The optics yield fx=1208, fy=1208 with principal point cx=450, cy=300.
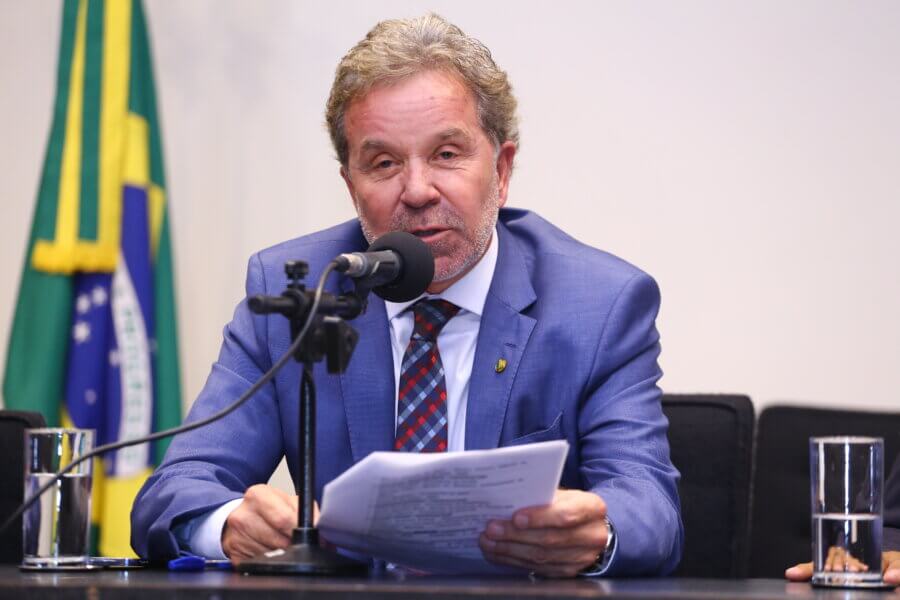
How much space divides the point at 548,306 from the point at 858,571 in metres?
0.93

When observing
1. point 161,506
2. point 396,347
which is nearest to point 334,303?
point 161,506

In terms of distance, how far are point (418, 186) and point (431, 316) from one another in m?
0.26

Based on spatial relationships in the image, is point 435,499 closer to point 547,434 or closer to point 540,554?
point 540,554

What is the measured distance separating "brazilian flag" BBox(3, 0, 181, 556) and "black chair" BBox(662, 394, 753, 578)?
1.57 m

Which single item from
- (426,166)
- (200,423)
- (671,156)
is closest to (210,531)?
(200,423)

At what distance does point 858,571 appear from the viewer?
1.41 metres

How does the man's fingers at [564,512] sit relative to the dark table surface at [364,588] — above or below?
above

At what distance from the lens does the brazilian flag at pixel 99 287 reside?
130 inches

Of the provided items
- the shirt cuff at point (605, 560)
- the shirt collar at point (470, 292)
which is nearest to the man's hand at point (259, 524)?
Answer: the shirt cuff at point (605, 560)

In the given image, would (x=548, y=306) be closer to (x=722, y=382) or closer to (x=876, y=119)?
(x=722, y=382)

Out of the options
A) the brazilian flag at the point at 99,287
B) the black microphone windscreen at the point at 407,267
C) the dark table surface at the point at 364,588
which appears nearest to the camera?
the dark table surface at the point at 364,588

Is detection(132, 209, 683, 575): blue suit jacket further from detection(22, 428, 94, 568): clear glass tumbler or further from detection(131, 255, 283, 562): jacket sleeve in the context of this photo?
detection(22, 428, 94, 568): clear glass tumbler

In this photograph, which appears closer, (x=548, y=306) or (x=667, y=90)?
(x=548, y=306)

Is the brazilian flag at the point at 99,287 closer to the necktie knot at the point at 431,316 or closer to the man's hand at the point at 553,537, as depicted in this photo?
the necktie knot at the point at 431,316
